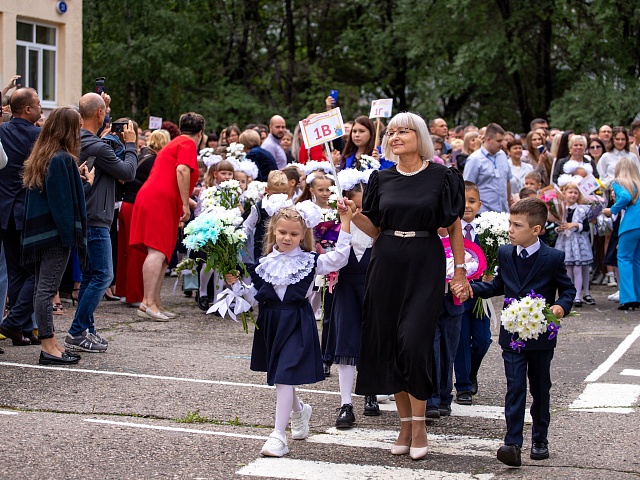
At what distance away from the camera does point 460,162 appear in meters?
15.8

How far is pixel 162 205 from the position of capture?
11.8 m

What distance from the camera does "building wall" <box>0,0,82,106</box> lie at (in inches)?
1051

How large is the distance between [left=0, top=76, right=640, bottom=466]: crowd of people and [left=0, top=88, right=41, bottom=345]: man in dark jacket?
1 centimetres

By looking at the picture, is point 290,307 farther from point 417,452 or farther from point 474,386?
point 474,386

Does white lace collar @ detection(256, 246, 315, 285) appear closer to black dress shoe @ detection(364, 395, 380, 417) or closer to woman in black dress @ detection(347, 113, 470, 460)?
woman in black dress @ detection(347, 113, 470, 460)

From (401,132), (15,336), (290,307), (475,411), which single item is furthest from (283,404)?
(15,336)

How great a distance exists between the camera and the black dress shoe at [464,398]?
26.3 feet

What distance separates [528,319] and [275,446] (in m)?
1.67

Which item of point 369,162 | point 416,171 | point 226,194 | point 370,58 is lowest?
point 226,194

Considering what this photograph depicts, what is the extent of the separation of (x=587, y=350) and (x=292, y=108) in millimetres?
25865

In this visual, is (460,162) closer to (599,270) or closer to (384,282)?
(599,270)

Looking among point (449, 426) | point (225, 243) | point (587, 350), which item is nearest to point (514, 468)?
point (449, 426)

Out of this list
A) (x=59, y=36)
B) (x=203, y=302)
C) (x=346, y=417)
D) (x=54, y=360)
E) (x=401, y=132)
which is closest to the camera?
(x=401, y=132)

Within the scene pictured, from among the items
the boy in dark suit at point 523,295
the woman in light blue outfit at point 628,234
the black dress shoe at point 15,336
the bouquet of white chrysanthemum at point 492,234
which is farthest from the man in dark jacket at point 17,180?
the woman in light blue outfit at point 628,234
